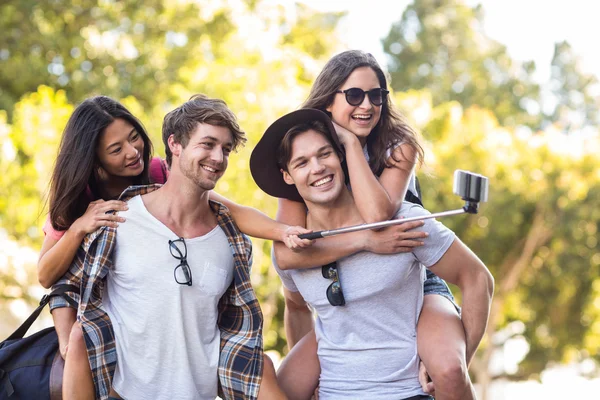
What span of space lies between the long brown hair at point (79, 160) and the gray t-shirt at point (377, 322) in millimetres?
1136

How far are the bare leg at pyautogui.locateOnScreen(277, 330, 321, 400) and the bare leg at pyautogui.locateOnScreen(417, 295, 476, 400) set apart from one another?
20.5 inches

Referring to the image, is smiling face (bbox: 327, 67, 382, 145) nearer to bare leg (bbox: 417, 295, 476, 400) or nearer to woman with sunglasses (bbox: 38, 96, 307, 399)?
woman with sunglasses (bbox: 38, 96, 307, 399)

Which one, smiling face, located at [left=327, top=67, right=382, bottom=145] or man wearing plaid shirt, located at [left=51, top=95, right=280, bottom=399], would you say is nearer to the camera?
man wearing plaid shirt, located at [left=51, top=95, right=280, bottom=399]

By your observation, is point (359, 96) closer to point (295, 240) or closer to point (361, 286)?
point (295, 240)

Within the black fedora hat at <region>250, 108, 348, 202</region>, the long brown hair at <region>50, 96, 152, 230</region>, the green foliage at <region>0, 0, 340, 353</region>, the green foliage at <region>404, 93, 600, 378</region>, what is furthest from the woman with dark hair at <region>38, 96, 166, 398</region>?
the green foliage at <region>404, 93, 600, 378</region>

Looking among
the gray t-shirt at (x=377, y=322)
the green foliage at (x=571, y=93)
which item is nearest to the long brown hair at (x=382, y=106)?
the gray t-shirt at (x=377, y=322)

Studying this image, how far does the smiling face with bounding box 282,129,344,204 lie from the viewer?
3568 mm

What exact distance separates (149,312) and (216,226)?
1.68ft

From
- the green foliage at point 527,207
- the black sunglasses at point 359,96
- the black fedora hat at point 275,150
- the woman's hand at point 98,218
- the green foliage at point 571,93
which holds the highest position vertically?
the green foliage at point 571,93

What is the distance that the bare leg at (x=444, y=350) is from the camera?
3344 millimetres

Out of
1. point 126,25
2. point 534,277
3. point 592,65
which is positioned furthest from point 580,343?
point 592,65

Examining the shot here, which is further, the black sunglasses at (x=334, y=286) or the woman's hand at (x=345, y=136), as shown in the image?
the woman's hand at (x=345, y=136)

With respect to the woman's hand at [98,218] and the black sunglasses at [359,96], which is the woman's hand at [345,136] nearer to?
the black sunglasses at [359,96]

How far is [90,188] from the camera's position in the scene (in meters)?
3.80
